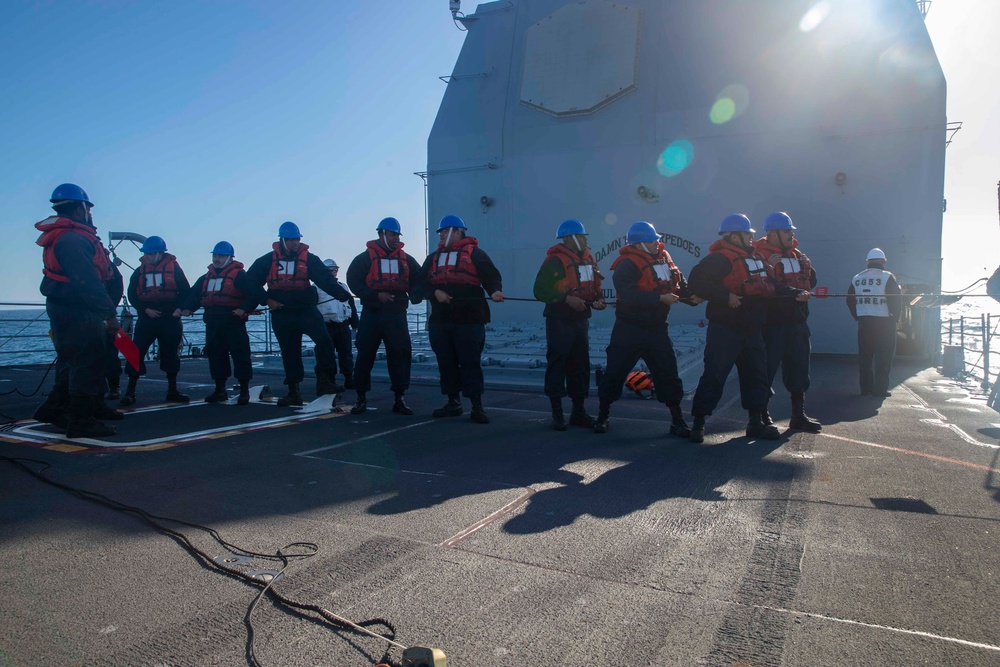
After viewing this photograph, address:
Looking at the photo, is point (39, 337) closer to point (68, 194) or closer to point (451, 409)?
point (68, 194)

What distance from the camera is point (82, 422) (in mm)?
5434

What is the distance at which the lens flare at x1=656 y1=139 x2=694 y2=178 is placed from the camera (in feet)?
46.1

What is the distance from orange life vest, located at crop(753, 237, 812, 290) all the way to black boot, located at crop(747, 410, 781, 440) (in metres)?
1.24

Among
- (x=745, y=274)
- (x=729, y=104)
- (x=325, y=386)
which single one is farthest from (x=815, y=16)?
(x=325, y=386)

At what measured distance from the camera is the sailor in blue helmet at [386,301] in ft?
22.6

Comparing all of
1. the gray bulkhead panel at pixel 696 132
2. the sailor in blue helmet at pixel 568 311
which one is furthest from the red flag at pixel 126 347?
the gray bulkhead panel at pixel 696 132

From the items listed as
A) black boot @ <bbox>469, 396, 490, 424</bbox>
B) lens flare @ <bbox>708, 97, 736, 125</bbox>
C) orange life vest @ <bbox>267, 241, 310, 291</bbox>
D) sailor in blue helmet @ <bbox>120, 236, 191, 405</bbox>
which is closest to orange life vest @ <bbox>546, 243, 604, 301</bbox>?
black boot @ <bbox>469, 396, 490, 424</bbox>

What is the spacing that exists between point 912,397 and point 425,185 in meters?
11.8

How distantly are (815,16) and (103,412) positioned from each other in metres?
14.2

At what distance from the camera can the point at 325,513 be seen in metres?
3.42

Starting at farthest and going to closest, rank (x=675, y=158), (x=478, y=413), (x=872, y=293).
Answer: (x=675, y=158) → (x=872, y=293) → (x=478, y=413)

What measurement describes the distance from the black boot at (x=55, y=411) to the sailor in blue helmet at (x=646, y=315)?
4.82 m

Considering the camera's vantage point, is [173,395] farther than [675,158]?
No

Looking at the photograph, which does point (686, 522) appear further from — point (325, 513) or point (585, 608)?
point (325, 513)
